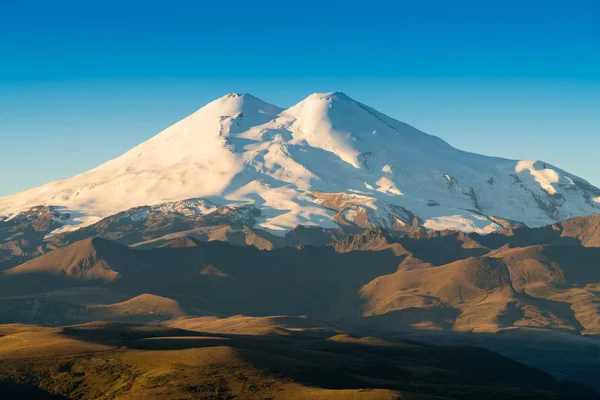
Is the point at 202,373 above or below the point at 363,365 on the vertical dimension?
above

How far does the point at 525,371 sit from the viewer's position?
199 metres

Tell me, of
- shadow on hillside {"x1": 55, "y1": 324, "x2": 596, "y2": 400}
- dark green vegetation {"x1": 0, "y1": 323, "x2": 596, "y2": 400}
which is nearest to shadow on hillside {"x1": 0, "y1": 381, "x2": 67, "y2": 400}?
dark green vegetation {"x1": 0, "y1": 323, "x2": 596, "y2": 400}

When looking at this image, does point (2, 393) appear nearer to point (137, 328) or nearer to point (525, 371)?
point (137, 328)

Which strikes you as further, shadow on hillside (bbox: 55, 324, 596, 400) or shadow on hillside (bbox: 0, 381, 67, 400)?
shadow on hillside (bbox: 55, 324, 596, 400)

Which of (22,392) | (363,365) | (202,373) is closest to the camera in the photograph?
(22,392)

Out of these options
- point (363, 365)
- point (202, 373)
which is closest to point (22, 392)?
point (202, 373)

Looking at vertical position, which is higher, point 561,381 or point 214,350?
point 214,350

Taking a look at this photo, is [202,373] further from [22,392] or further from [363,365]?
[363,365]

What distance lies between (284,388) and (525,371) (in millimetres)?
89364

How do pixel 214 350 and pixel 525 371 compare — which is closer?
pixel 214 350

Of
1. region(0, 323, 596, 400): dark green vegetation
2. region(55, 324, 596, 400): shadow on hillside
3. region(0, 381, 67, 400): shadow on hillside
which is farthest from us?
region(55, 324, 596, 400): shadow on hillside

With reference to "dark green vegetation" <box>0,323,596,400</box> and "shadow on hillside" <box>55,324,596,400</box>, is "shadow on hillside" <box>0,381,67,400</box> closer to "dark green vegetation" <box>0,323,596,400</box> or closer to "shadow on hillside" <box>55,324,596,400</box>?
"dark green vegetation" <box>0,323,596,400</box>

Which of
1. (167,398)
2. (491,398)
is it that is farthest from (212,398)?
(491,398)

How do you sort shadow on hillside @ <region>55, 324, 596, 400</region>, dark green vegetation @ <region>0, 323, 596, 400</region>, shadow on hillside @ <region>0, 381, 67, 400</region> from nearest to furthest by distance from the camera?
dark green vegetation @ <region>0, 323, 596, 400</region>, shadow on hillside @ <region>0, 381, 67, 400</region>, shadow on hillside @ <region>55, 324, 596, 400</region>
